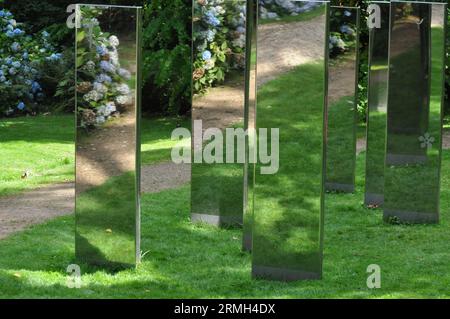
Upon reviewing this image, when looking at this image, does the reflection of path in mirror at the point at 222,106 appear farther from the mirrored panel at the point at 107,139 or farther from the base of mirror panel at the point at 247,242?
the mirrored panel at the point at 107,139

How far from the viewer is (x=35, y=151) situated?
12703 mm

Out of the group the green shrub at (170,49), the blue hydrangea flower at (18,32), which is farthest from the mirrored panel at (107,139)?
the blue hydrangea flower at (18,32)

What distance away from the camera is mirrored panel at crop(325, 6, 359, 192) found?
997 cm

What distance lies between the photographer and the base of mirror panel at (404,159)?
834 cm

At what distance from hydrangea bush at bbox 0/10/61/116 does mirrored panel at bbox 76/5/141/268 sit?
31.3ft

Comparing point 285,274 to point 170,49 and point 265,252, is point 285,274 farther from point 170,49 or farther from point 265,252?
point 170,49

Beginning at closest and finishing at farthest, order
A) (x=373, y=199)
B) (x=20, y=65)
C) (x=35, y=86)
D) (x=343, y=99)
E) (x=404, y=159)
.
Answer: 1. (x=404, y=159)
2. (x=373, y=199)
3. (x=343, y=99)
4. (x=35, y=86)
5. (x=20, y=65)

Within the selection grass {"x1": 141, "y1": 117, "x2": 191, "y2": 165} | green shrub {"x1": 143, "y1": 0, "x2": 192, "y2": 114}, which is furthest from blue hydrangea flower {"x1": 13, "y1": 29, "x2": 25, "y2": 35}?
grass {"x1": 141, "y1": 117, "x2": 191, "y2": 165}

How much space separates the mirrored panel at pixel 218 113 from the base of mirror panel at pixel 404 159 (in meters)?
1.35

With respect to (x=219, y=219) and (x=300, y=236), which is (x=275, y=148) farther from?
(x=219, y=219)

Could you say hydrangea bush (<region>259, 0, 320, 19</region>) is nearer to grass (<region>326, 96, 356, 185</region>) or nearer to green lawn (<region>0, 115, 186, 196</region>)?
grass (<region>326, 96, 356, 185</region>)

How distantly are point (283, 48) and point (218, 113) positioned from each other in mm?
2337

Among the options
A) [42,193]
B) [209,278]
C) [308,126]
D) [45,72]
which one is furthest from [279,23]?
[45,72]

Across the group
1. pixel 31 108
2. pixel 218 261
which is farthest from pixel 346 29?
pixel 31 108
